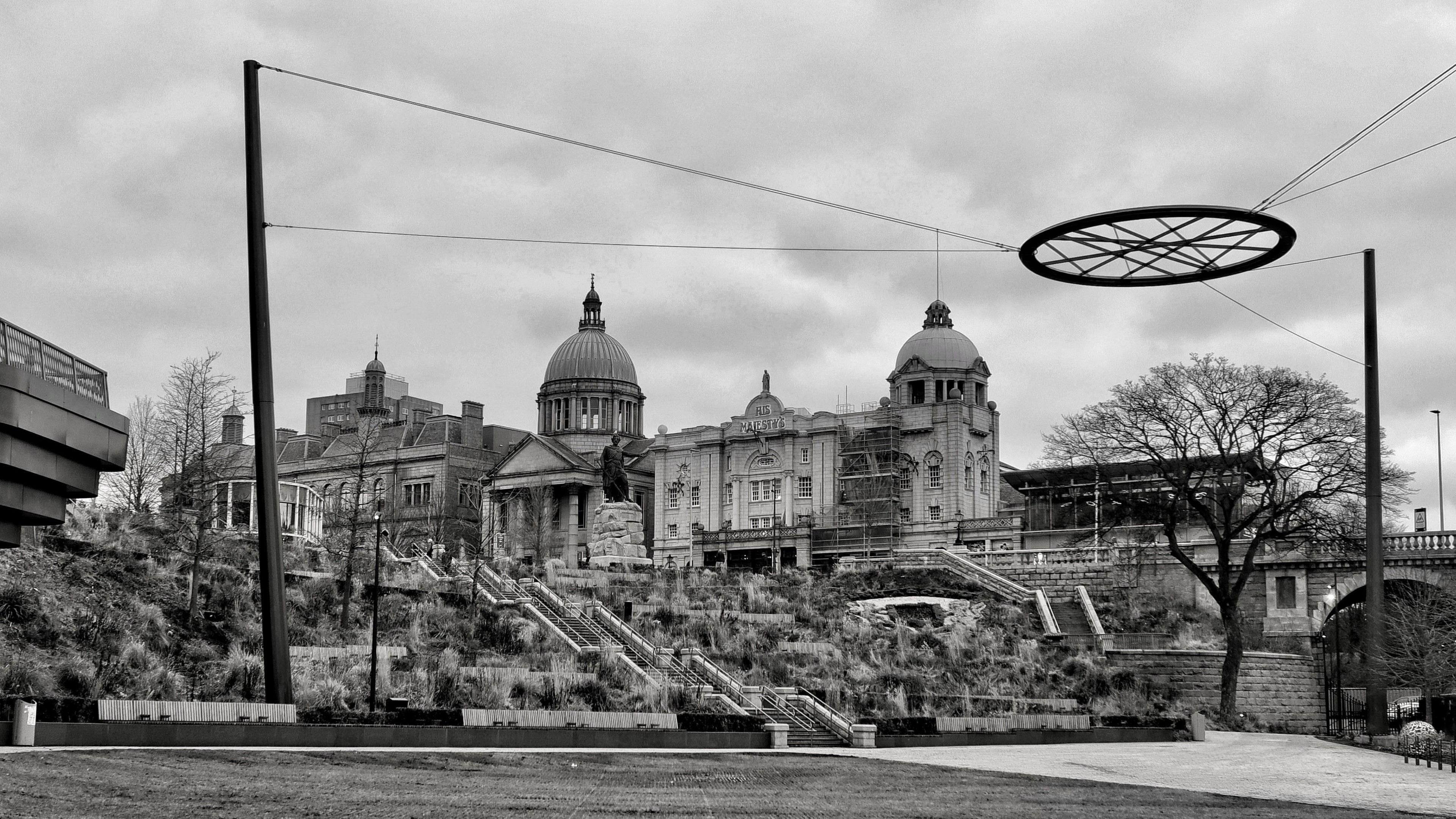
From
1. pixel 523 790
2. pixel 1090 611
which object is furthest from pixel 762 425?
pixel 523 790

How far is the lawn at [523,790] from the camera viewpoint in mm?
21266

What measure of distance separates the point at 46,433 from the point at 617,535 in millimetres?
48798

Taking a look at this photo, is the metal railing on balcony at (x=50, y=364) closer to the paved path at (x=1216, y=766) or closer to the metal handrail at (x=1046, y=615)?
the paved path at (x=1216, y=766)

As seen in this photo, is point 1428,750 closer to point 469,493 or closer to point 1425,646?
point 1425,646

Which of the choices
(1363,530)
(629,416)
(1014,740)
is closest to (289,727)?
(1014,740)

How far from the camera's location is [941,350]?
11775 centimetres

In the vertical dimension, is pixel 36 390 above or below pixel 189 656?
above

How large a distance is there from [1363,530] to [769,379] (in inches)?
2816

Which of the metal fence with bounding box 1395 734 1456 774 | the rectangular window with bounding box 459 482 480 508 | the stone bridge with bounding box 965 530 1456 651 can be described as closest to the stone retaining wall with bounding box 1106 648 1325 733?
the stone bridge with bounding box 965 530 1456 651

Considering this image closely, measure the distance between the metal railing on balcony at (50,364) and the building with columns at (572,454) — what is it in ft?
199

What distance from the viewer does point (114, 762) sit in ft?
82.1

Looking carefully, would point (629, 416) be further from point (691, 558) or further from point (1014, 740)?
point (1014, 740)

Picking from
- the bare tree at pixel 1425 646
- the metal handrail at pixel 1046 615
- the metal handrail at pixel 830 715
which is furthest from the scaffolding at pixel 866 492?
the metal handrail at pixel 830 715

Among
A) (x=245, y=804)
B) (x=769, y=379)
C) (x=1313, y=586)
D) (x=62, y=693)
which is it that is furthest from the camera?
(x=769, y=379)
